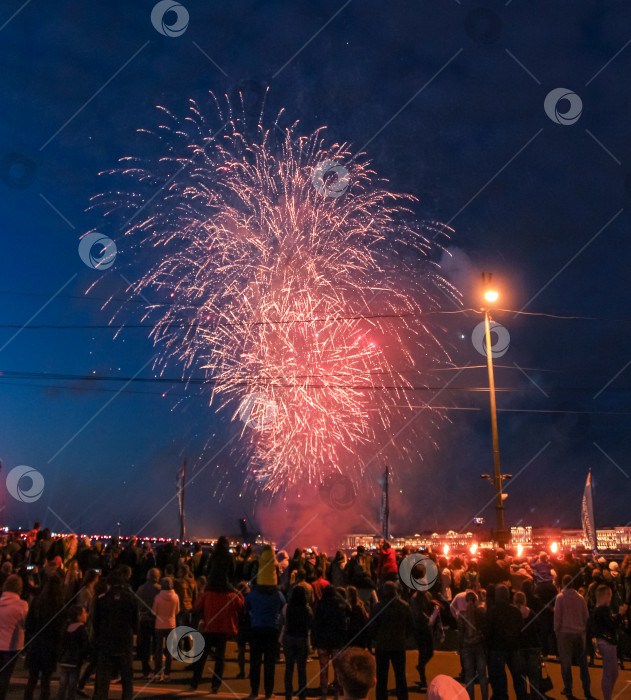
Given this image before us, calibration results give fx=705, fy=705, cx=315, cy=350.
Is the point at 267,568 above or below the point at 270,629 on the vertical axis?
above

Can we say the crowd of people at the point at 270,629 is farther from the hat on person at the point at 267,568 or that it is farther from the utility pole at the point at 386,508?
the utility pole at the point at 386,508

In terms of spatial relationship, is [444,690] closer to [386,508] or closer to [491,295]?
[491,295]

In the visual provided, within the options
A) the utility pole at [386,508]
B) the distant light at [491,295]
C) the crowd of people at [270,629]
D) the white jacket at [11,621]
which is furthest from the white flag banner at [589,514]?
the white jacket at [11,621]

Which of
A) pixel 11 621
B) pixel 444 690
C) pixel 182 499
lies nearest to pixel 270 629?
pixel 11 621

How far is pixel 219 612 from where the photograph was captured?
32.4 feet

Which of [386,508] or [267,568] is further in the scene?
[386,508]

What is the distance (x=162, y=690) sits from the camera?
991 centimetres

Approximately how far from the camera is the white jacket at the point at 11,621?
777cm

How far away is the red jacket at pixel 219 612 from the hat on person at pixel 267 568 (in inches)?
24.4

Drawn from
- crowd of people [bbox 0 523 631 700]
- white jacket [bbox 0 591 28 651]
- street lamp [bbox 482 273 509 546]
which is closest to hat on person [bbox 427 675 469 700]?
crowd of people [bbox 0 523 631 700]

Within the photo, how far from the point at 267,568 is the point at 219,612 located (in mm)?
947

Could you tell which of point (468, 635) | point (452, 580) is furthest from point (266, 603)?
point (452, 580)

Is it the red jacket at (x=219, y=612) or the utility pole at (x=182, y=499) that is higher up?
the utility pole at (x=182, y=499)

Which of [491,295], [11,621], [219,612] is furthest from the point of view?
[491,295]
